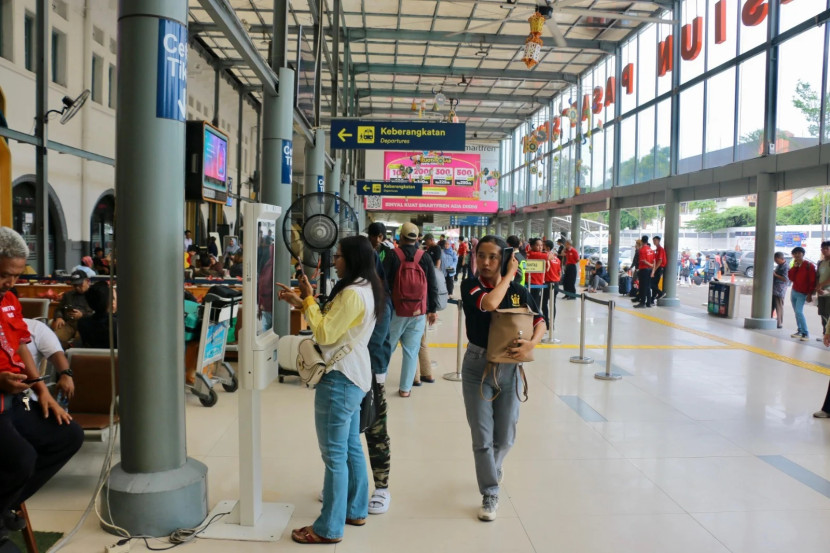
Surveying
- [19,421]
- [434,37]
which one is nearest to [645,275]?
[434,37]

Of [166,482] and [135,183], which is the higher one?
[135,183]

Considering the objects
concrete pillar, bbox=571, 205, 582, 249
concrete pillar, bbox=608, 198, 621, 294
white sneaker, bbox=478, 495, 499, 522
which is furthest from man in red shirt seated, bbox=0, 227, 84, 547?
concrete pillar, bbox=571, 205, 582, 249

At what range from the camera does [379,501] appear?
3.41 m

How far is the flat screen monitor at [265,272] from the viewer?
Answer: 2976mm

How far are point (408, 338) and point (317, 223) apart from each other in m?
1.38

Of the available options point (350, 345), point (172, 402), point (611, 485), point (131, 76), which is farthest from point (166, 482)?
point (611, 485)

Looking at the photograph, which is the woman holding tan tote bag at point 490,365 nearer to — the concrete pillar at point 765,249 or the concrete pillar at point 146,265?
the concrete pillar at point 146,265

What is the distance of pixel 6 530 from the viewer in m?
→ 2.52

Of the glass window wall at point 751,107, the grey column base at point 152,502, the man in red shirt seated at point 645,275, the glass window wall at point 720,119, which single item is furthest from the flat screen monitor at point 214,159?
the man in red shirt seated at point 645,275

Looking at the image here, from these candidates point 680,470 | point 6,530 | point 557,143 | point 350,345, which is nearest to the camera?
point 6,530

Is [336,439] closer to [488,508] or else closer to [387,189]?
[488,508]

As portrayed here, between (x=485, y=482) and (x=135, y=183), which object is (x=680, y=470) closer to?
(x=485, y=482)

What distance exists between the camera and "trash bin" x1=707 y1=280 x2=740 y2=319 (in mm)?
12719

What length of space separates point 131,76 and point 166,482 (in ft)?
6.65
